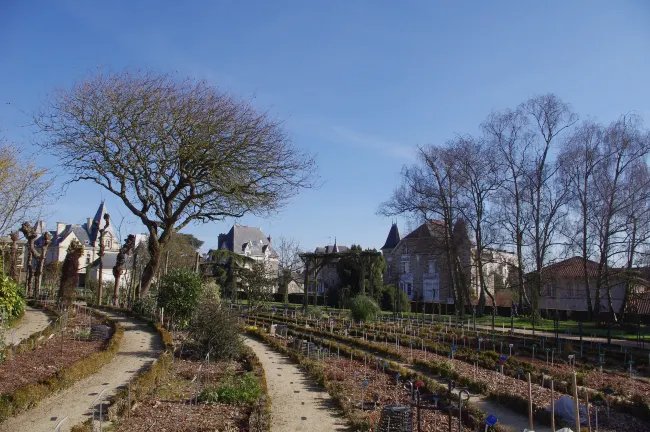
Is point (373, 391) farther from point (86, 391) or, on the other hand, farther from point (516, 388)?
point (86, 391)

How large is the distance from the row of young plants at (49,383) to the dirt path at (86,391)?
94 millimetres

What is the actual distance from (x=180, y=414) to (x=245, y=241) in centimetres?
5842

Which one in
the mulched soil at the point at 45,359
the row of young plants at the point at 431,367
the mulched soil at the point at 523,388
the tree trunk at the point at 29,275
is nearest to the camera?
the mulched soil at the point at 523,388

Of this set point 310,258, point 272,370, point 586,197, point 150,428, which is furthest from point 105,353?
point 586,197

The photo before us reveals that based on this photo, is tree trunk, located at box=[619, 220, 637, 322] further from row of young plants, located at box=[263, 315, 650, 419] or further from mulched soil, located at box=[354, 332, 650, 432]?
mulched soil, located at box=[354, 332, 650, 432]

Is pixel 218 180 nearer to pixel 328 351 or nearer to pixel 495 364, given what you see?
pixel 328 351

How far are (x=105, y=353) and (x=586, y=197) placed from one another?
26824 mm

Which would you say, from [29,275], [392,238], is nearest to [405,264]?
[392,238]

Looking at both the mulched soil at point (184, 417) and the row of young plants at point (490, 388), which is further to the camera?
the row of young plants at point (490, 388)

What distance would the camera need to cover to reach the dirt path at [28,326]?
44.6 feet

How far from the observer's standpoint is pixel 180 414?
748cm

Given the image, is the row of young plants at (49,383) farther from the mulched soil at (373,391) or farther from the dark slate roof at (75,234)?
the dark slate roof at (75,234)

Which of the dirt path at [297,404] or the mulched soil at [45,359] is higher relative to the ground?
the mulched soil at [45,359]

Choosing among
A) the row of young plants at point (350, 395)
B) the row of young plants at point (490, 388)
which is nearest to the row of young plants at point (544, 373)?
the row of young plants at point (490, 388)
